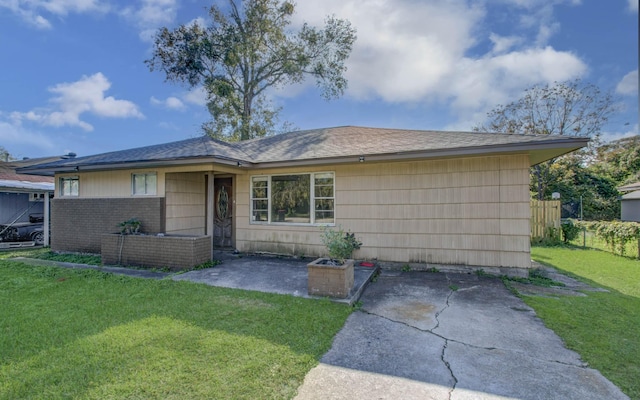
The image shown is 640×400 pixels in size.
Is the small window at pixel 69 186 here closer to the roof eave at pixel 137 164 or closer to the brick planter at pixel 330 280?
the roof eave at pixel 137 164

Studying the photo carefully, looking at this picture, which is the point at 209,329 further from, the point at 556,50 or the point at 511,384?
the point at 556,50

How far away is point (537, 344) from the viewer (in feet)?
10.9

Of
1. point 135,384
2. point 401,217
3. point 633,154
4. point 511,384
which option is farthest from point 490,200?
point 633,154

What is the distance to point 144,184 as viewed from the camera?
801 cm

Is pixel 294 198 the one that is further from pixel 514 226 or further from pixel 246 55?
pixel 246 55

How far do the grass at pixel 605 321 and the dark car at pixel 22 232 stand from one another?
15349 mm

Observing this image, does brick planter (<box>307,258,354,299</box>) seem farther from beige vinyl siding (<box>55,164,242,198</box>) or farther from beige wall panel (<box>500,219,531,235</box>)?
beige vinyl siding (<box>55,164,242,198</box>)

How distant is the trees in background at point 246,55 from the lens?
19234 millimetres

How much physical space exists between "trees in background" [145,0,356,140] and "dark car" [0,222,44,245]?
11.2 metres

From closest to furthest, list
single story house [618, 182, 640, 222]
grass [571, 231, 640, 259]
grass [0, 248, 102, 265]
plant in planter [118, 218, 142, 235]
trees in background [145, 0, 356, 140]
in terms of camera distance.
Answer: plant in planter [118, 218, 142, 235] → grass [0, 248, 102, 265] → grass [571, 231, 640, 259] → single story house [618, 182, 640, 222] → trees in background [145, 0, 356, 140]

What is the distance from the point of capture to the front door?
905 centimetres

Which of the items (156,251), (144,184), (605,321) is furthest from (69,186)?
(605,321)

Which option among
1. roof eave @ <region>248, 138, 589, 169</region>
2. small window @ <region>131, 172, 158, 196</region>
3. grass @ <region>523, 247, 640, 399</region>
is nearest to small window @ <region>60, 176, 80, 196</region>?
small window @ <region>131, 172, 158, 196</region>

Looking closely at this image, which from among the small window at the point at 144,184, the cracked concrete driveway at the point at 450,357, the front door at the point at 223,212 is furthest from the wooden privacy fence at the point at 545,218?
the small window at the point at 144,184
